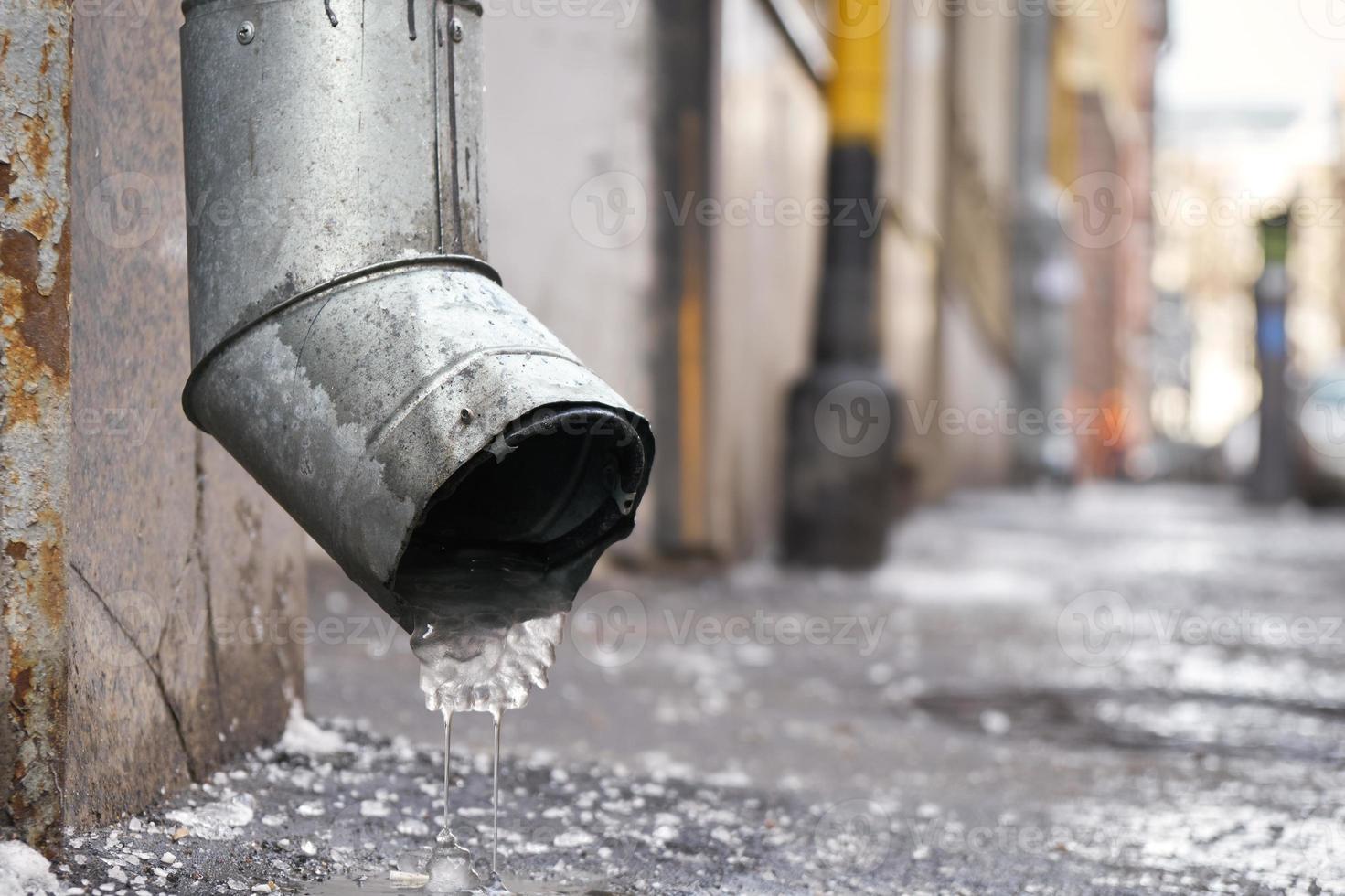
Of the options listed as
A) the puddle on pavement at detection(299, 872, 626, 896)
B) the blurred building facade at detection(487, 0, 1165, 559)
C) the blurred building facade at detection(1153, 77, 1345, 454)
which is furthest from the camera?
the blurred building facade at detection(1153, 77, 1345, 454)

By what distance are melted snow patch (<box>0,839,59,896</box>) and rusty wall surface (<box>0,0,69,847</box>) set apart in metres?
0.03

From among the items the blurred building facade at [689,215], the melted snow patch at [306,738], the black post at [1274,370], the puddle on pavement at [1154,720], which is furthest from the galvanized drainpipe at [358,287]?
the black post at [1274,370]

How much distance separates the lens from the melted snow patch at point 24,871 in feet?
5.61

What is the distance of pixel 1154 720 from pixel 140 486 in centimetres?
272

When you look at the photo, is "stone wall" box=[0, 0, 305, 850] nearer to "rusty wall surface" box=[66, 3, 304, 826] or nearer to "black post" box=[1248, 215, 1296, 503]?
"rusty wall surface" box=[66, 3, 304, 826]

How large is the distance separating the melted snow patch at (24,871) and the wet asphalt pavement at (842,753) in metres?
0.04

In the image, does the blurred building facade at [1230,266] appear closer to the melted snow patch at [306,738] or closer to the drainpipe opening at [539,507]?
the melted snow patch at [306,738]

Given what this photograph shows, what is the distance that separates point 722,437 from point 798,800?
11.2ft

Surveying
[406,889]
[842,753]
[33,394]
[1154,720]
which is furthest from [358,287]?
[1154,720]

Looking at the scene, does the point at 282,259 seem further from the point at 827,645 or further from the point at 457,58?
the point at 827,645

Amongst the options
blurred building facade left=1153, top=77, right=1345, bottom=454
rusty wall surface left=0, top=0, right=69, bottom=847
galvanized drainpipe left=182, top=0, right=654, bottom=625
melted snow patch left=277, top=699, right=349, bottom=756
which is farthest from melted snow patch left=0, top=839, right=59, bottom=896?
blurred building facade left=1153, top=77, right=1345, bottom=454

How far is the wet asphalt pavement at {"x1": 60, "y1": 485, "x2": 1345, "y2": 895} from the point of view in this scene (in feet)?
7.34

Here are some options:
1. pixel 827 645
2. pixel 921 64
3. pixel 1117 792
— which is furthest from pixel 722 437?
pixel 921 64

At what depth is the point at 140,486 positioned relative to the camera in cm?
214
